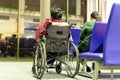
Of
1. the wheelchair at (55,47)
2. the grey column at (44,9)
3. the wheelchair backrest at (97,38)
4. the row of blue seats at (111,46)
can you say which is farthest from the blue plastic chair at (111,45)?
the grey column at (44,9)

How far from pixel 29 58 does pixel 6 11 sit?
1618mm

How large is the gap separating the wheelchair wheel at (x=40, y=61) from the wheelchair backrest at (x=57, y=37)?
0.14 meters

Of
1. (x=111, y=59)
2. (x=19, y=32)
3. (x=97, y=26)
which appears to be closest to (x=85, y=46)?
(x=97, y=26)

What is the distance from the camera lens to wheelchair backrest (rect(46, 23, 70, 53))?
4.27 meters

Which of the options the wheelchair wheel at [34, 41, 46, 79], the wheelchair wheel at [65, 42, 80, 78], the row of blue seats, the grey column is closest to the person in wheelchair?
the wheelchair wheel at [34, 41, 46, 79]

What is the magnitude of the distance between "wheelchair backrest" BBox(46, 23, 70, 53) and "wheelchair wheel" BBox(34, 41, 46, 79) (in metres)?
0.14

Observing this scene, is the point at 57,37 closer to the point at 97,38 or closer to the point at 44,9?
the point at 97,38

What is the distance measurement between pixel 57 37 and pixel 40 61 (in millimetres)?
450

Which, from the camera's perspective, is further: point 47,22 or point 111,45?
point 47,22

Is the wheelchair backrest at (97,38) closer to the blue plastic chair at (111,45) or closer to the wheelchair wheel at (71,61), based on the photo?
the blue plastic chair at (111,45)

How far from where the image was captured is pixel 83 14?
1047 cm

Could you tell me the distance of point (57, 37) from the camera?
4344 mm

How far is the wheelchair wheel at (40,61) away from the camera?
3906 mm

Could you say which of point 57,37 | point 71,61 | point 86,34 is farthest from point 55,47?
point 71,61
